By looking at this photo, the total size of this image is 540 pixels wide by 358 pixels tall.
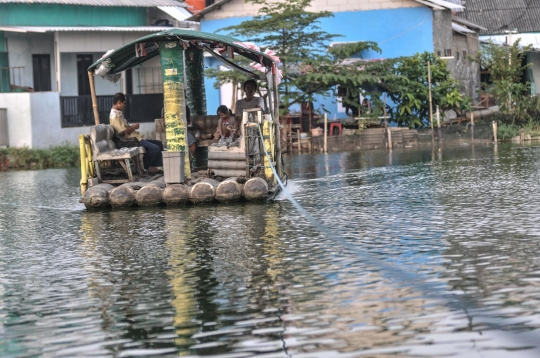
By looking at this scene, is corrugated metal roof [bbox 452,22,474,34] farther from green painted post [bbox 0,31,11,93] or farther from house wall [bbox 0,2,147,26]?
green painted post [bbox 0,31,11,93]

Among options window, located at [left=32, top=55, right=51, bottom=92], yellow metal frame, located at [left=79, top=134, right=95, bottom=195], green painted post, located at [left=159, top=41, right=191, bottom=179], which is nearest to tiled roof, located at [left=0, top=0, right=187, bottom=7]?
window, located at [left=32, top=55, right=51, bottom=92]

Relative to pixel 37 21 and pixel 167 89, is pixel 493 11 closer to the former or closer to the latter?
pixel 37 21

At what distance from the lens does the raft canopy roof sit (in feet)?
58.4

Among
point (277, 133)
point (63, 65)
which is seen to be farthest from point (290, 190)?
point (63, 65)

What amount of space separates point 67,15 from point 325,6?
1024cm

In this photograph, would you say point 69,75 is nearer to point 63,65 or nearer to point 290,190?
point 63,65

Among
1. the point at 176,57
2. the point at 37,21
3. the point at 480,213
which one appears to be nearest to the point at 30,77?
the point at 37,21

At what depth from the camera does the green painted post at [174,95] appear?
1806cm

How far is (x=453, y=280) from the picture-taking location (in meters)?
9.42

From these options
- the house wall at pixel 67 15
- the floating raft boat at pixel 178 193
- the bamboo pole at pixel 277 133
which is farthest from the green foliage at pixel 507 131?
the floating raft boat at pixel 178 193

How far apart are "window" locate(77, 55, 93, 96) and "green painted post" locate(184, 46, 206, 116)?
56.0ft

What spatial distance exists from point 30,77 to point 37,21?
7.50 feet

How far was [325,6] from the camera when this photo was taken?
40938 mm

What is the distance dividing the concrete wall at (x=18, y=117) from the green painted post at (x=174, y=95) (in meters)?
18.2
